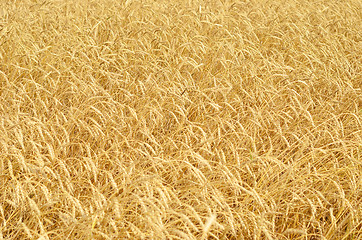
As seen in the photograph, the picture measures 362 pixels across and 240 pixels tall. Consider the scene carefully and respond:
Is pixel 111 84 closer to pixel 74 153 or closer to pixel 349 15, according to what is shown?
pixel 74 153

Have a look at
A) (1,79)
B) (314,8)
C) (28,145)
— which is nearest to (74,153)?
(28,145)

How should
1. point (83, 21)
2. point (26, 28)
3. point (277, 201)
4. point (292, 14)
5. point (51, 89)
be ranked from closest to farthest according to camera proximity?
point (277, 201) → point (51, 89) → point (26, 28) → point (83, 21) → point (292, 14)

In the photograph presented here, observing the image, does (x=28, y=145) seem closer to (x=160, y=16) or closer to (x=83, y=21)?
(x=83, y=21)

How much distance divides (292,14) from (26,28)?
2.61m

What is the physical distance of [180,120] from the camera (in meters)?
2.53

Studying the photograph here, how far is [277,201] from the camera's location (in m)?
1.98

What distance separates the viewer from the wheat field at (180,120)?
5.60 feet

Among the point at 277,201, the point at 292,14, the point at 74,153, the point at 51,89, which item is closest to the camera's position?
the point at 277,201

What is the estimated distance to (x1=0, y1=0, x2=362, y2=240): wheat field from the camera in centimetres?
171

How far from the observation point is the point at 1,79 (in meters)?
2.82

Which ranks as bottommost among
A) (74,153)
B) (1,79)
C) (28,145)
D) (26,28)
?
(74,153)

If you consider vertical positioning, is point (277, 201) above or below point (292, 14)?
below

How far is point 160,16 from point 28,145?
7.89ft

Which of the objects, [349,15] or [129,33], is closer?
[129,33]
